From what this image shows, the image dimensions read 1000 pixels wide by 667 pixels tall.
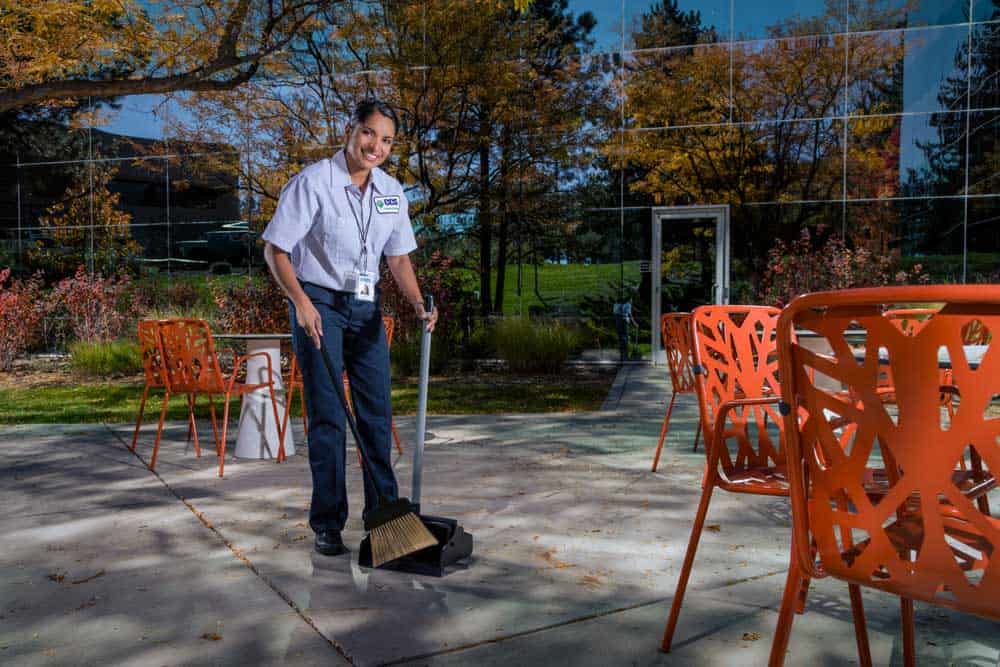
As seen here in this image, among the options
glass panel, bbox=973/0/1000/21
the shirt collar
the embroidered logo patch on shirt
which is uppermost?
glass panel, bbox=973/0/1000/21

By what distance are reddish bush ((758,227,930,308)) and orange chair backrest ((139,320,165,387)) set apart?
908cm

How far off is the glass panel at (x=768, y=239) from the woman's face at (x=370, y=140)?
1032 cm

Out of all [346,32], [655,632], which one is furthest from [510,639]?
[346,32]

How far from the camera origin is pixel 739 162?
13648 millimetres

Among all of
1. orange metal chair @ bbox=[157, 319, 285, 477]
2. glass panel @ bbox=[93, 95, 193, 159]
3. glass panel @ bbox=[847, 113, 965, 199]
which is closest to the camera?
orange metal chair @ bbox=[157, 319, 285, 477]

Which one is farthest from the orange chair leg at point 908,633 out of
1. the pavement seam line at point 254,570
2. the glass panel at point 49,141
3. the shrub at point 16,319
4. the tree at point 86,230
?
the glass panel at point 49,141

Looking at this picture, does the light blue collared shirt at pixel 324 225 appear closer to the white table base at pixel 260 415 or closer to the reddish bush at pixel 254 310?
the white table base at pixel 260 415

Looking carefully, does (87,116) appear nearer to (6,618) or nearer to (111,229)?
(111,229)

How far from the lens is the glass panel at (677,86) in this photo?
544 inches

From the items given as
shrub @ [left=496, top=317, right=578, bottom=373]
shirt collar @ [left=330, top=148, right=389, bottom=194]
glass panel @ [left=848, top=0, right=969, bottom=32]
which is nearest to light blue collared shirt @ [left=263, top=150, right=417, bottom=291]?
shirt collar @ [left=330, top=148, right=389, bottom=194]

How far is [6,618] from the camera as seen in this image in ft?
9.77

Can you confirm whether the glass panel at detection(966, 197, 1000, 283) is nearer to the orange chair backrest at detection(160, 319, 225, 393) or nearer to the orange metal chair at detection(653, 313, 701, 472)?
the orange metal chair at detection(653, 313, 701, 472)

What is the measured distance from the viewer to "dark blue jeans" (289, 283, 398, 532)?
3.62 metres

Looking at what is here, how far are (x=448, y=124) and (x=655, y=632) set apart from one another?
1253cm
